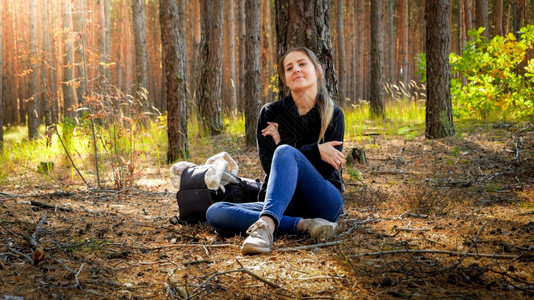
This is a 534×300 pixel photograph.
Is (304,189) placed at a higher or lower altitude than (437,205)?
higher

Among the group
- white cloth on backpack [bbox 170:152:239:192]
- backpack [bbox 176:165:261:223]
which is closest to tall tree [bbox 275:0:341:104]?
white cloth on backpack [bbox 170:152:239:192]

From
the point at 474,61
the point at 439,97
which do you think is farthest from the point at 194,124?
→ the point at 474,61

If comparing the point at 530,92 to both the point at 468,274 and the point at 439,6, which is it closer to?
the point at 439,6

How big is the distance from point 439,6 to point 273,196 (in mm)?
5572

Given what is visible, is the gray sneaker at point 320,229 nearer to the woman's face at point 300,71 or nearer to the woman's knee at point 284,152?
the woman's knee at point 284,152

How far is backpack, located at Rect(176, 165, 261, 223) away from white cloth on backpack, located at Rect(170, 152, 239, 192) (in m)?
0.05

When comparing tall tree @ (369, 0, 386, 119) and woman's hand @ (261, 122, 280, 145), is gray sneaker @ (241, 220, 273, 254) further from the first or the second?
tall tree @ (369, 0, 386, 119)

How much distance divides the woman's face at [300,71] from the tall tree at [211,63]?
19.7 feet

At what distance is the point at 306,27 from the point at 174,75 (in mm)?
3351

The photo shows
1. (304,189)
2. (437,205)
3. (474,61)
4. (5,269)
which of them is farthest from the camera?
(474,61)

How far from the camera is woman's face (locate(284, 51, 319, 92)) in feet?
10.6

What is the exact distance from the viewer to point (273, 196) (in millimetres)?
2834

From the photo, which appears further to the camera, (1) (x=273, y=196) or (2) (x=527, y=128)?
(2) (x=527, y=128)

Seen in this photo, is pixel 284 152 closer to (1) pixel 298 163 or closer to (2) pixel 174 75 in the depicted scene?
(1) pixel 298 163
